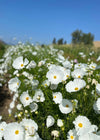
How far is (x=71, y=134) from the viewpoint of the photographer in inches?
50.8

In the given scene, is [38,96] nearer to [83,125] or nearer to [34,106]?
[34,106]

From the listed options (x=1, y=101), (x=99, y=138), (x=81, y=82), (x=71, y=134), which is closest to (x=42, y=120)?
(x=71, y=134)

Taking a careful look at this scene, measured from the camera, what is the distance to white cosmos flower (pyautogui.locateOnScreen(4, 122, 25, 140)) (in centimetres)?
114

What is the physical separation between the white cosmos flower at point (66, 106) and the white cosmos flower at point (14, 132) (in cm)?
47

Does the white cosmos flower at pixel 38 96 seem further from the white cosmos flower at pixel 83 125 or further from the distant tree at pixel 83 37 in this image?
the distant tree at pixel 83 37

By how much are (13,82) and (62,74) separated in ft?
2.13

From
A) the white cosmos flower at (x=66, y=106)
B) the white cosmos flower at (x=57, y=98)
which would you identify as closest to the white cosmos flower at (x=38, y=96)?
the white cosmos flower at (x=57, y=98)

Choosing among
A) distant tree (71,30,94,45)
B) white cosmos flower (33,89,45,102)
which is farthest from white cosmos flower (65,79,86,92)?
distant tree (71,30,94,45)

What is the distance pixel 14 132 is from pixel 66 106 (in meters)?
0.56

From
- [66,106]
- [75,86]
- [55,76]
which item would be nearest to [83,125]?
[66,106]

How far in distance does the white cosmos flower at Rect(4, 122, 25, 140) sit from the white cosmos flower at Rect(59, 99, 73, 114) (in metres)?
0.47

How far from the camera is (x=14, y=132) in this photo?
1185mm

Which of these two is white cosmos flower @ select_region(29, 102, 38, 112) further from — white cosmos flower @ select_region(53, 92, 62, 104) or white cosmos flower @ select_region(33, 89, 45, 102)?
white cosmos flower @ select_region(53, 92, 62, 104)

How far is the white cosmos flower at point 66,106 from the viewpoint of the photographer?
1425 millimetres
